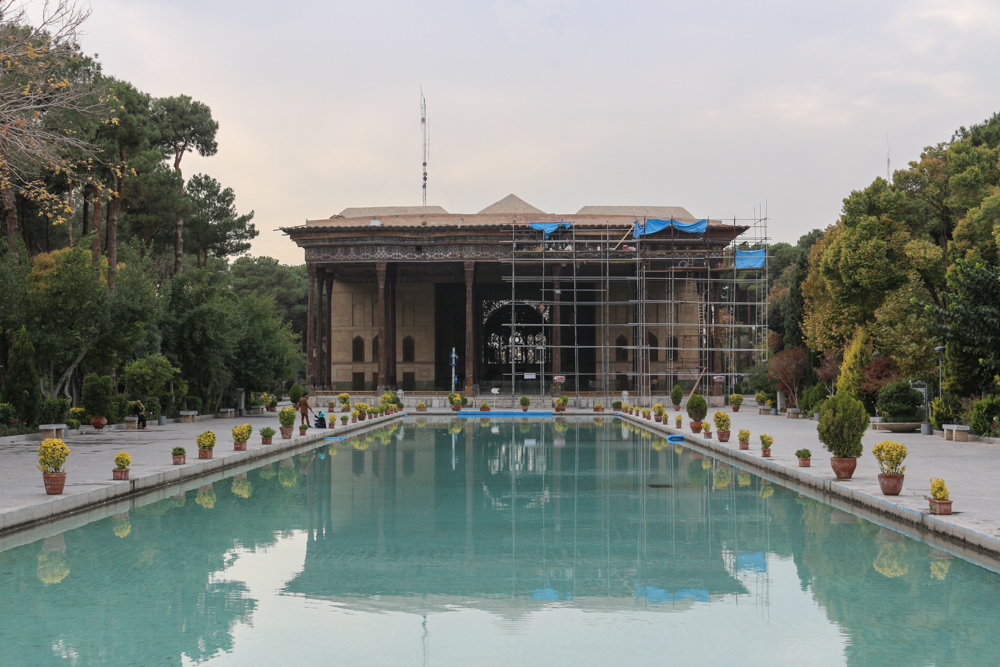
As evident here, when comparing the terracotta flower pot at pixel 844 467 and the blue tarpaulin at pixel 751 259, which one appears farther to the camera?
the blue tarpaulin at pixel 751 259

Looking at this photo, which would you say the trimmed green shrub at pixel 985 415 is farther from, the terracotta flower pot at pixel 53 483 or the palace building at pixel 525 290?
the terracotta flower pot at pixel 53 483

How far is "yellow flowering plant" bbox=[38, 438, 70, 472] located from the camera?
11.5m

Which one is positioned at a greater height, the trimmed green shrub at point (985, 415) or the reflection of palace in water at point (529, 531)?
the trimmed green shrub at point (985, 415)

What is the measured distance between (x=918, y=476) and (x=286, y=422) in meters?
13.9

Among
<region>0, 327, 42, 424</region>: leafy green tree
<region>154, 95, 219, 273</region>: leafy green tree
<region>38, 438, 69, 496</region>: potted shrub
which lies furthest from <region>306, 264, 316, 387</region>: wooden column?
<region>38, 438, 69, 496</region>: potted shrub

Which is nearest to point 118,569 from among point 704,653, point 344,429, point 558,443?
point 704,653

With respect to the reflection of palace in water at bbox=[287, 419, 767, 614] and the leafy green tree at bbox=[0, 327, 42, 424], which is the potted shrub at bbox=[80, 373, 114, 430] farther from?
the reflection of palace in water at bbox=[287, 419, 767, 614]

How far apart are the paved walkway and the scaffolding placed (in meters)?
16.3

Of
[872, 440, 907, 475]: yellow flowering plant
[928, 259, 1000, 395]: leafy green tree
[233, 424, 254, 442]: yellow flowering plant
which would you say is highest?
[928, 259, 1000, 395]: leafy green tree

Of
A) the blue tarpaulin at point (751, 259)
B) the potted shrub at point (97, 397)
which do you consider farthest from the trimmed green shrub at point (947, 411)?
the potted shrub at point (97, 397)

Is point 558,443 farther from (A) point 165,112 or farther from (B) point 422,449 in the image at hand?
(A) point 165,112

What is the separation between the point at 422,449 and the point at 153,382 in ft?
26.7

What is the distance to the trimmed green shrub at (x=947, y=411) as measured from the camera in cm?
2364

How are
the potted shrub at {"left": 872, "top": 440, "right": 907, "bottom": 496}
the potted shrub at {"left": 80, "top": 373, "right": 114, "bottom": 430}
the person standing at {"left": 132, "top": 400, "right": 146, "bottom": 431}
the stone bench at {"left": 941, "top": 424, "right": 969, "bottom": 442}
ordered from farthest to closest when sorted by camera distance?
the person standing at {"left": 132, "top": 400, "right": 146, "bottom": 431}
the potted shrub at {"left": 80, "top": 373, "right": 114, "bottom": 430}
the stone bench at {"left": 941, "top": 424, "right": 969, "bottom": 442}
the potted shrub at {"left": 872, "top": 440, "right": 907, "bottom": 496}
